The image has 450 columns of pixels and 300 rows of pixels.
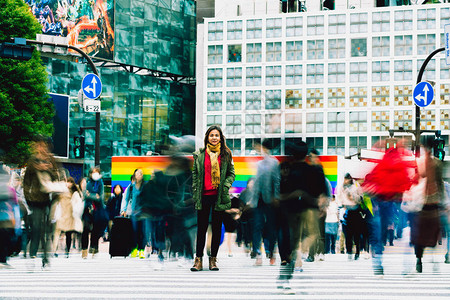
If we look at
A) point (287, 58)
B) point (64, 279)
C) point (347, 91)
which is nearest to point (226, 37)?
point (287, 58)

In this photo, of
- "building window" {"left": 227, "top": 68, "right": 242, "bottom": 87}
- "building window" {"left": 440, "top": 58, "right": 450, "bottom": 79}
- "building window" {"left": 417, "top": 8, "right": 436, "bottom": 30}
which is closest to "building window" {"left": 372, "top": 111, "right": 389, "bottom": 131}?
"building window" {"left": 440, "top": 58, "right": 450, "bottom": 79}

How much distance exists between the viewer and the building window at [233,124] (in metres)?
76.2

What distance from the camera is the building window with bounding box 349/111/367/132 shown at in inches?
2921

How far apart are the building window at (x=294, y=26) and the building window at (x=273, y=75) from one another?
3.57 m

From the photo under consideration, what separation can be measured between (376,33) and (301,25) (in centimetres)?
724

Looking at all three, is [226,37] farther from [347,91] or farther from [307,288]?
[307,288]

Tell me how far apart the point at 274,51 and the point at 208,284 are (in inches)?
2742

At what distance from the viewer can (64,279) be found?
865cm

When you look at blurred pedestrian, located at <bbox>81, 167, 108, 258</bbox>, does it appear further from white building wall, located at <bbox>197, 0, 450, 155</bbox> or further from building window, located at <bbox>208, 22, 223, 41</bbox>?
building window, located at <bbox>208, 22, 223, 41</bbox>

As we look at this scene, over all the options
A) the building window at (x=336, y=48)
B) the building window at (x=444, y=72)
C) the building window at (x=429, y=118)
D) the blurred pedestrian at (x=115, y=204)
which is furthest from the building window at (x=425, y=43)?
the blurred pedestrian at (x=115, y=204)

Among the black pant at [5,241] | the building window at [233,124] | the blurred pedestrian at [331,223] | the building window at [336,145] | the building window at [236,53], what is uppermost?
the building window at [236,53]

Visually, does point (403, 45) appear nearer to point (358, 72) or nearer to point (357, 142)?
point (358, 72)

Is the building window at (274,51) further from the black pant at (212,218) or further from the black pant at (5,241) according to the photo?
the black pant at (212,218)

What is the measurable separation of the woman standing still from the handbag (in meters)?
2.20
